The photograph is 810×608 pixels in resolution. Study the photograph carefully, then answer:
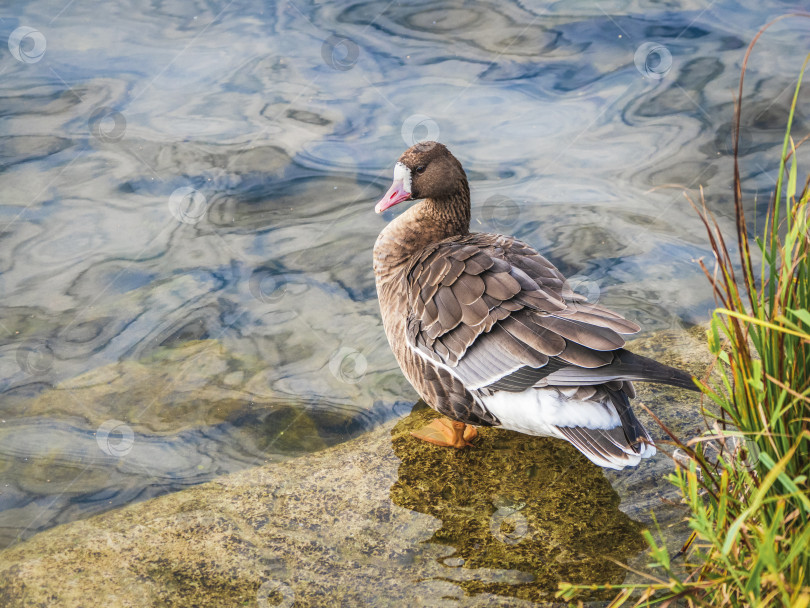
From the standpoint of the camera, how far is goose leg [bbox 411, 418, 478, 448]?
445 cm

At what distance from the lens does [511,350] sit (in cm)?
389

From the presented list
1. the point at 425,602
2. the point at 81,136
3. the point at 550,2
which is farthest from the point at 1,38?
the point at 425,602

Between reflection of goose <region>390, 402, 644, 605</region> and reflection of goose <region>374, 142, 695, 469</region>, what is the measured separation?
24 centimetres

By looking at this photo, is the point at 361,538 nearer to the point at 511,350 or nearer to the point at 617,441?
the point at 511,350

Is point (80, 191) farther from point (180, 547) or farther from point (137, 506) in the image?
point (180, 547)

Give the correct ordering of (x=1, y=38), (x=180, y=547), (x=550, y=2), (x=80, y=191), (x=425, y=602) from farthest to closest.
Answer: (x=550, y=2) < (x=1, y=38) < (x=80, y=191) < (x=180, y=547) < (x=425, y=602)

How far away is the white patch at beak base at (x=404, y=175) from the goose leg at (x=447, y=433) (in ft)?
5.11

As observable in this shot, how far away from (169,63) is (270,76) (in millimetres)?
1051

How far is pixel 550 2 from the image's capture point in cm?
879

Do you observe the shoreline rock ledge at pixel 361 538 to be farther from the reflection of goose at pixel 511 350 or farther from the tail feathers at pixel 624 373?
the tail feathers at pixel 624 373

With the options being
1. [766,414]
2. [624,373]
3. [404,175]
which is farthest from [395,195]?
[766,414]

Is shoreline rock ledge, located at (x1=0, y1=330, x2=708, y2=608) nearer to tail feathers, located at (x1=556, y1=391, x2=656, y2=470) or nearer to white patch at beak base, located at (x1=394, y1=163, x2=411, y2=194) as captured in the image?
tail feathers, located at (x1=556, y1=391, x2=656, y2=470)

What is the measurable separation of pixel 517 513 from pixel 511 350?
81cm

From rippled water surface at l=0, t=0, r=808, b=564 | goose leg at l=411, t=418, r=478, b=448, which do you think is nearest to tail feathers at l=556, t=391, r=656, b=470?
goose leg at l=411, t=418, r=478, b=448
